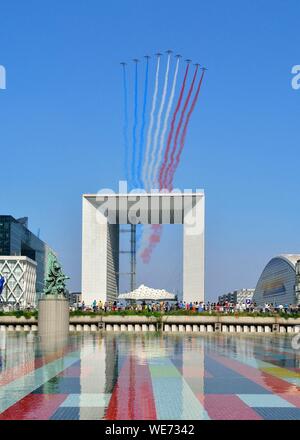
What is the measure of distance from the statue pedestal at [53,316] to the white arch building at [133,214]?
49893mm

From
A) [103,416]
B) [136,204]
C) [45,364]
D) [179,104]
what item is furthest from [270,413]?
[136,204]

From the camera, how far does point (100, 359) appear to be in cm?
2992

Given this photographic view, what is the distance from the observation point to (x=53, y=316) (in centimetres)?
4862

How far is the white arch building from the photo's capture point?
9894cm

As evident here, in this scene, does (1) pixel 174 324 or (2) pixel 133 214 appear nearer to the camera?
(1) pixel 174 324

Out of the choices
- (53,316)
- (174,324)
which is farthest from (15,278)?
(53,316)

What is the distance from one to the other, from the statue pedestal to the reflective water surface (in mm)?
13726

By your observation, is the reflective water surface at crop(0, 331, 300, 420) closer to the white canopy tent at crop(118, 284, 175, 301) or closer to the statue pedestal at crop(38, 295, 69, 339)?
the statue pedestal at crop(38, 295, 69, 339)

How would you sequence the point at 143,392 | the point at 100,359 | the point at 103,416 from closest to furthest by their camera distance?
1. the point at 103,416
2. the point at 143,392
3. the point at 100,359

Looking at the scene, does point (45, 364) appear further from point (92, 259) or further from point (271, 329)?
point (92, 259)

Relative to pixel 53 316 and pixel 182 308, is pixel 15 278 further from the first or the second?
pixel 53 316

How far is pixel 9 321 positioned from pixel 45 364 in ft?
106

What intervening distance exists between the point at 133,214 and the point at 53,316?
185 ft

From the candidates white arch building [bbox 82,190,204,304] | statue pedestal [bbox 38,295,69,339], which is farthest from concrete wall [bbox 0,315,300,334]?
white arch building [bbox 82,190,204,304]
